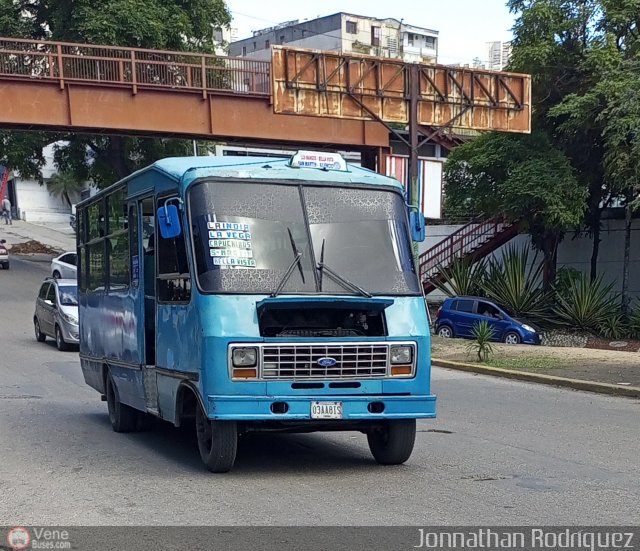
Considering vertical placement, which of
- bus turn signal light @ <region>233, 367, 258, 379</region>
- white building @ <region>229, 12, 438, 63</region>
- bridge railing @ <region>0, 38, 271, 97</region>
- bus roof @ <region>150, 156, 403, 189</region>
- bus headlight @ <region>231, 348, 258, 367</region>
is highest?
white building @ <region>229, 12, 438, 63</region>

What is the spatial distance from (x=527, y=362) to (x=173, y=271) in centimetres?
1267

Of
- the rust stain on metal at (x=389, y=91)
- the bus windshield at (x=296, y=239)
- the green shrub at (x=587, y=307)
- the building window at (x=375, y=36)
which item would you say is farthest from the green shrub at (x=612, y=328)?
the building window at (x=375, y=36)

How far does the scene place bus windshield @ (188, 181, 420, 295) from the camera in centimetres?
871

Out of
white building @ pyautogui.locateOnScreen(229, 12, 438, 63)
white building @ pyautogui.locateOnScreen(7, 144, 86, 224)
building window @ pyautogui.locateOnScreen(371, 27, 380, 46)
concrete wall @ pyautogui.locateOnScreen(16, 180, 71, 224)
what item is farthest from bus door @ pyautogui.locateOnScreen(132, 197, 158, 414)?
building window @ pyautogui.locateOnScreen(371, 27, 380, 46)

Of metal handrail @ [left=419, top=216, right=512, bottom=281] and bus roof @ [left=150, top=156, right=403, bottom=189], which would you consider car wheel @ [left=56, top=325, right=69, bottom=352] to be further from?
metal handrail @ [left=419, top=216, right=512, bottom=281]

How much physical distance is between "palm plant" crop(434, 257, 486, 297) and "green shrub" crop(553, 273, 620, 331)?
10.2 feet

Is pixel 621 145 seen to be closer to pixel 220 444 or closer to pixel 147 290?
pixel 147 290

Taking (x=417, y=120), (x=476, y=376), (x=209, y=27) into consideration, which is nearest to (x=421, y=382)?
(x=476, y=376)

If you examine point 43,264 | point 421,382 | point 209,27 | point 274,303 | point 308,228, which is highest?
point 209,27

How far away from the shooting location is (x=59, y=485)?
28.1 feet

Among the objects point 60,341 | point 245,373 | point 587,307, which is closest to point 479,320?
point 587,307

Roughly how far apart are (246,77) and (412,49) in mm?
73605

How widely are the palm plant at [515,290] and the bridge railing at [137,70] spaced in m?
10.5

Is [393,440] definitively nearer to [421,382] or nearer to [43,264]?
[421,382]
